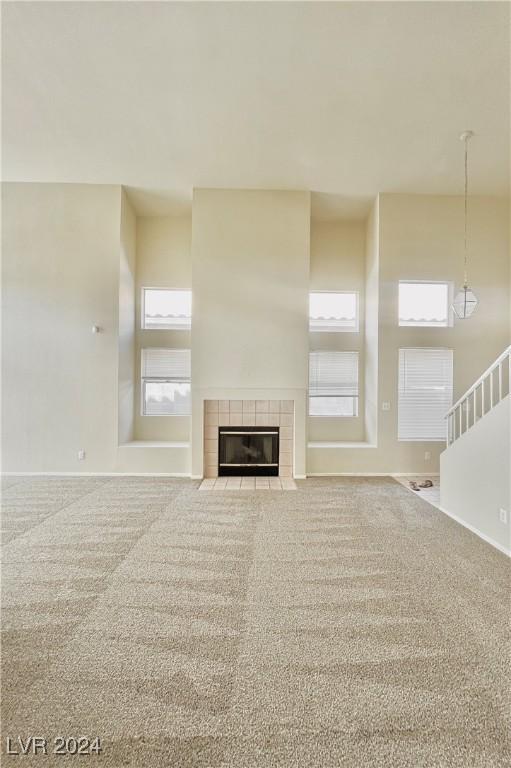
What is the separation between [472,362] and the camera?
602 centimetres

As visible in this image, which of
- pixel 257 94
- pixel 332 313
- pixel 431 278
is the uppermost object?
pixel 257 94

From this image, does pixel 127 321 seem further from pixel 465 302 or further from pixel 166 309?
pixel 465 302

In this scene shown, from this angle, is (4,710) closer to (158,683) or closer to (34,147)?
(158,683)

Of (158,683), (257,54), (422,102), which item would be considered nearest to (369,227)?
(422,102)

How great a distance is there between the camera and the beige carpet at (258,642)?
151 centimetres

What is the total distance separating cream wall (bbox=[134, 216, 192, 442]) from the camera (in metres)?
6.50

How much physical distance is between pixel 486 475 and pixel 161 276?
5.54 m

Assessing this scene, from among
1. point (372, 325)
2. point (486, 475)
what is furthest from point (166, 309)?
point (486, 475)

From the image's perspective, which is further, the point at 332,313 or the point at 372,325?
the point at 332,313

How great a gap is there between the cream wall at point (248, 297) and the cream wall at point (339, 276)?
0.89 m

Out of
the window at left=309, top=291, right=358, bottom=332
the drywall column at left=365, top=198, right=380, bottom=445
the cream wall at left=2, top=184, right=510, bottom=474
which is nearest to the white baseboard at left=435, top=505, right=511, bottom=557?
the cream wall at left=2, top=184, right=510, bottom=474

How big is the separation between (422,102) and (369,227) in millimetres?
2579

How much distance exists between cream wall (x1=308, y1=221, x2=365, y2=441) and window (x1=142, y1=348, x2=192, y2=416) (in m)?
2.24

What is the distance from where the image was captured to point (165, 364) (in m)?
6.53
